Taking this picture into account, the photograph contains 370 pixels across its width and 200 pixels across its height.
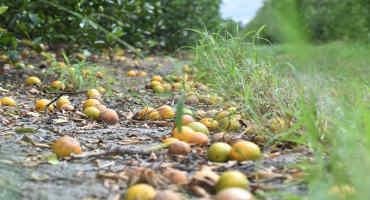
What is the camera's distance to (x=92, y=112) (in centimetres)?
282

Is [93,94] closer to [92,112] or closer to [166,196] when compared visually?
[92,112]

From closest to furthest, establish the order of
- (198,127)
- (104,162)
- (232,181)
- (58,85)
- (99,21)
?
(232,181) → (104,162) → (198,127) → (58,85) → (99,21)

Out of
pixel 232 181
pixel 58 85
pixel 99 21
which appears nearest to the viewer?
pixel 232 181

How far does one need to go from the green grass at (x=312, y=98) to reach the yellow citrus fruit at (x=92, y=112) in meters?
0.57

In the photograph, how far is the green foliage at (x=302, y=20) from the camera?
1.29 metres

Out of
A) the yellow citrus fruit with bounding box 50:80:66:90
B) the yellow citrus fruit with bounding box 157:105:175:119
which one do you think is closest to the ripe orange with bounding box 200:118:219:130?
the yellow citrus fruit with bounding box 157:105:175:119

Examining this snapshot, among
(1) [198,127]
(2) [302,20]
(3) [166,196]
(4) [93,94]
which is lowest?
(3) [166,196]

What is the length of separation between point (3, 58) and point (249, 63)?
2.30 meters

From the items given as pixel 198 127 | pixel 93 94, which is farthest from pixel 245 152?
pixel 93 94

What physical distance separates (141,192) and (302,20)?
0.58m

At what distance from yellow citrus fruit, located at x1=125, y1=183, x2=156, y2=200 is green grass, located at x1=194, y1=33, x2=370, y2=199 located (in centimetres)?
37

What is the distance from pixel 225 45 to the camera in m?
3.23

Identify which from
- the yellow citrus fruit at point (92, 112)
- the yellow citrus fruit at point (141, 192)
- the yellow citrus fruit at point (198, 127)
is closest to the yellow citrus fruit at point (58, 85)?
the yellow citrus fruit at point (92, 112)

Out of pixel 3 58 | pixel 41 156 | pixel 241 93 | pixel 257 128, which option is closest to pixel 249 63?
pixel 241 93
